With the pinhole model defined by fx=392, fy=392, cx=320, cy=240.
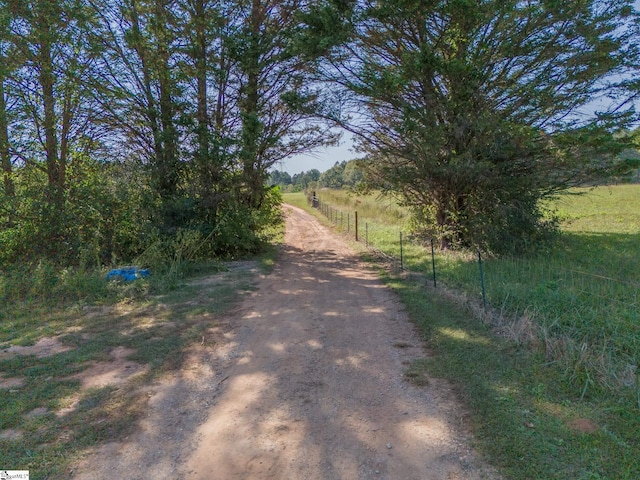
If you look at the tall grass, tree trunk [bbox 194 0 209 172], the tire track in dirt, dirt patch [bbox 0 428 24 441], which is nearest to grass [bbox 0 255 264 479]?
dirt patch [bbox 0 428 24 441]

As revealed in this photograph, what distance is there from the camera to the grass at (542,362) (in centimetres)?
297

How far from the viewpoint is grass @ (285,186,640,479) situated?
9.76 ft

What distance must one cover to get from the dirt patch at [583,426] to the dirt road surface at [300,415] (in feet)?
2.84

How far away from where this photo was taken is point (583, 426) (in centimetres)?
324

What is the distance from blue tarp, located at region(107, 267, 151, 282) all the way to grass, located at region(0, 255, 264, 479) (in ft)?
1.04

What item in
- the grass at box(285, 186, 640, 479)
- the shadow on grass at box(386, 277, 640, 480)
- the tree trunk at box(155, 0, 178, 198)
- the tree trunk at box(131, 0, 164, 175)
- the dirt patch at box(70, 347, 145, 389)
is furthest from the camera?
the tree trunk at box(155, 0, 178, 198)

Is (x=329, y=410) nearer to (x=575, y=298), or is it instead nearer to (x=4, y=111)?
(x=575, y=298)

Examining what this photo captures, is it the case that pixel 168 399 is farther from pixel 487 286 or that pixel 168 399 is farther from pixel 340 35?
pixel 340 35

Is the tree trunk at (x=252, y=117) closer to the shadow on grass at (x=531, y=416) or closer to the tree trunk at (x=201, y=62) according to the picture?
the tree trunk at (x=201, y=62)

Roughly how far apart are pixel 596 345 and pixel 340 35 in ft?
28.3

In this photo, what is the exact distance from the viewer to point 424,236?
14.1 m

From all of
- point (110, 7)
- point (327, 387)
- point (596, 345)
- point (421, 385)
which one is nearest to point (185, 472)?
point (327, 387)

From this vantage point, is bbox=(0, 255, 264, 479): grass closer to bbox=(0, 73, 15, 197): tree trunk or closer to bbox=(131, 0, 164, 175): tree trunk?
bbox=(0, 73, 15, 197): tree trunk

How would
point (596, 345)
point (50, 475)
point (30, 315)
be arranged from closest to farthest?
1. point (50, 475)
2. point (596, 345)
3. point (30, 315)
